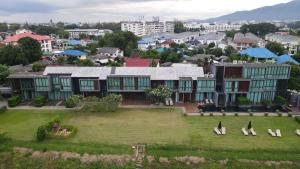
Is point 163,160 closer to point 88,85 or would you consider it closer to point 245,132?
point 245,132

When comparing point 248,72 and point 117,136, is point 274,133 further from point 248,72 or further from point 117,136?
point 117,136

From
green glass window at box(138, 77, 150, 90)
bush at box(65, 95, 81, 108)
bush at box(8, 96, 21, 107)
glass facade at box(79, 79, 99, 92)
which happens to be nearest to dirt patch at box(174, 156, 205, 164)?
green glass window at box(138, 77, 150, 90)

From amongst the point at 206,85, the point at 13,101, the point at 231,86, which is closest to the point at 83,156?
the point at 13,101

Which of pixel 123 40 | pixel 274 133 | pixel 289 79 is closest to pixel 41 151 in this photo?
pixel 274 133

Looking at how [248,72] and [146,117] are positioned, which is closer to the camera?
[146,117]

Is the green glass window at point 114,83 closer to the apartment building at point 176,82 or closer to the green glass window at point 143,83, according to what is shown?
the apartment building at point 176,82
